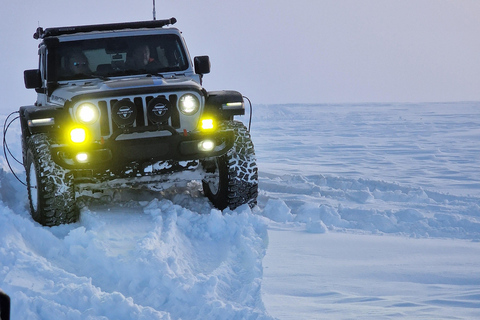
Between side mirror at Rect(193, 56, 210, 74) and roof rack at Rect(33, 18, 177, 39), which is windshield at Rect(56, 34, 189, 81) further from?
roof rack at Rect(33, 18, 177, 39)

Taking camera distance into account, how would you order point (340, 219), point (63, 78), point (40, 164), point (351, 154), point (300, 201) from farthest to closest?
point (351, 154) < point (300, 201) < point (63, 78) < point (340, 219) < point (40, 164)

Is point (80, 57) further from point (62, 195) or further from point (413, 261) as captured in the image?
point (413, 261)

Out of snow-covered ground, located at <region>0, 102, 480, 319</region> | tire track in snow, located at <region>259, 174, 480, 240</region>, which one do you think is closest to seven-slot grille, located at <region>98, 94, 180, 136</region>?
snow-covered ground, located at <region>0, 102, 480, 319</region>

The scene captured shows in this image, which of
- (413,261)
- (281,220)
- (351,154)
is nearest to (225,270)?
(413,261)

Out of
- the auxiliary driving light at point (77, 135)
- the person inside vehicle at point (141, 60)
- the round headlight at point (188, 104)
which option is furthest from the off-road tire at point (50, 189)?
the person inside vehicle at point (141, 60)

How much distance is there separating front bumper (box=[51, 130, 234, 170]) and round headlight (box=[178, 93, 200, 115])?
10.6 inches

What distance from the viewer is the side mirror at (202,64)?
22.2 feet

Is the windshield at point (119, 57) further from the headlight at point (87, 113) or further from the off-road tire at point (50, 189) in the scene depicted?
the off-road tire at point (50, 189)

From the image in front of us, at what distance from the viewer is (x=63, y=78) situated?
21.3ft

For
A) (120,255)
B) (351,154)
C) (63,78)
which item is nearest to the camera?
(120,255)

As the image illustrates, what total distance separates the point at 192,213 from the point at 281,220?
1.01 meters

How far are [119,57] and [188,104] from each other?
4.90 ft

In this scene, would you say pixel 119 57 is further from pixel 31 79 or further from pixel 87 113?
pixel 87 113

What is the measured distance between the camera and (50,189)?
5.37 meters
